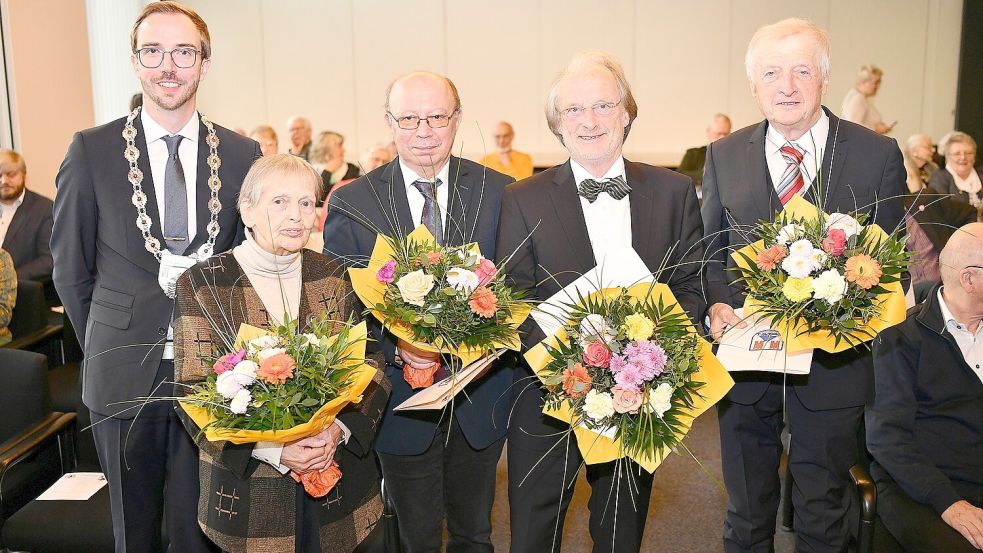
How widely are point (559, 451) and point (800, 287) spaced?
2.74 ft

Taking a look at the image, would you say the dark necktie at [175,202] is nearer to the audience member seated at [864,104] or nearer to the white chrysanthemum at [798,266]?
the white chrysanthemum at [798,266]

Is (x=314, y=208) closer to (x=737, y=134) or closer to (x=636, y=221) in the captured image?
(x=636, y=221)

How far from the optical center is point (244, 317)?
93.8 inches

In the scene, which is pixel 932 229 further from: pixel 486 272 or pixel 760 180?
pixel 486 272

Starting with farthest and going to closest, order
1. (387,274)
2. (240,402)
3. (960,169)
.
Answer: (960,169)
(387,274)
(240,402)

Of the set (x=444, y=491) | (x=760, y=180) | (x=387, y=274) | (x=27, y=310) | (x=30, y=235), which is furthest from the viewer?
(x=30, y=235)

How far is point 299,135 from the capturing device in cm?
942

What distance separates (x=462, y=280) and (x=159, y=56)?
3.93 feet

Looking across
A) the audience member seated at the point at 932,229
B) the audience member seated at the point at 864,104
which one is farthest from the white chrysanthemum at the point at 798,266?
the audience member seated at the point at 864,104

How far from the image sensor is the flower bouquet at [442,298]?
2348 millimetres

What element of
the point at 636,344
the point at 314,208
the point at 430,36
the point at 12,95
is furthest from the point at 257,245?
the point at 430,36

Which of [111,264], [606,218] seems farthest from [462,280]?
Result: [111,264]

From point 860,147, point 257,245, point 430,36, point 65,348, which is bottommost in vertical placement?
point 65,348

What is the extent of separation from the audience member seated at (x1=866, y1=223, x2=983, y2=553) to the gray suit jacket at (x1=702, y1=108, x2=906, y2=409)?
43 cm
